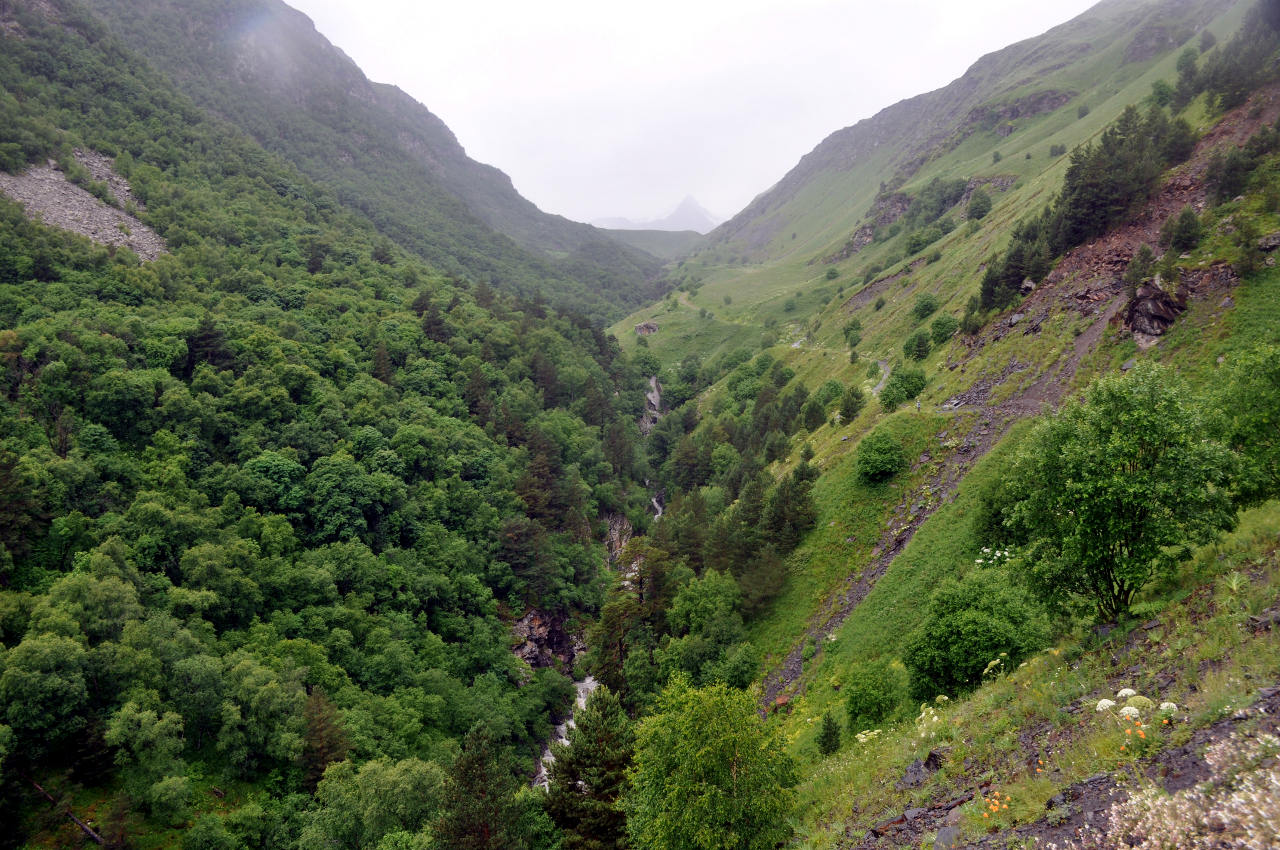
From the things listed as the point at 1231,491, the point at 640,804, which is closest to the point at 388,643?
the point at 640,804

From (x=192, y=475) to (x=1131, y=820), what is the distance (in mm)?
77453

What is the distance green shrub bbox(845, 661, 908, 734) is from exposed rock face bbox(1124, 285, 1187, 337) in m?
36.3

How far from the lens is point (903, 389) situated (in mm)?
65312

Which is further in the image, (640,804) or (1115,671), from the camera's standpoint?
(640,804)

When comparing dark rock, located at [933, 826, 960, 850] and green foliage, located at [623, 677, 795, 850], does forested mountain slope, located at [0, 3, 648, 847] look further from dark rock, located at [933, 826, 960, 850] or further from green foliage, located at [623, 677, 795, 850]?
dark rock, located at [933, 826, 960, 850]

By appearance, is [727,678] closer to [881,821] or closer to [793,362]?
[881,821]

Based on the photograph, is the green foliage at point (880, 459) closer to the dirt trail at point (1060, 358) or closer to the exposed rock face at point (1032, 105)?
the dirt trail at point (1060, 358)

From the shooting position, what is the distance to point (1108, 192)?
57750 millimetres

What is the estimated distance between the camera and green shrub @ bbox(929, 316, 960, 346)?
7462cm

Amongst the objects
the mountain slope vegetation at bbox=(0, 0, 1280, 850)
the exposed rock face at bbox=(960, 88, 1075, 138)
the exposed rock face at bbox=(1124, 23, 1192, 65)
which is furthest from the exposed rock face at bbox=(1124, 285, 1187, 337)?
the exposed rock face at bbox=(960, 88, 1075, 138)

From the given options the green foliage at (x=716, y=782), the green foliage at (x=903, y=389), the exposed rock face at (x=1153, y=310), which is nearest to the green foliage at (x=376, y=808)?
the green foliage at (x=716, y=782)

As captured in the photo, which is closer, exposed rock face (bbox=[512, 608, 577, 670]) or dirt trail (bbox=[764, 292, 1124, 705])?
dirt trail (bbox=[764, 292, 1124, 705])

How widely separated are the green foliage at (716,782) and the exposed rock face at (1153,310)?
46342mm

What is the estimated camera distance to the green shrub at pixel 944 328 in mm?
74625
